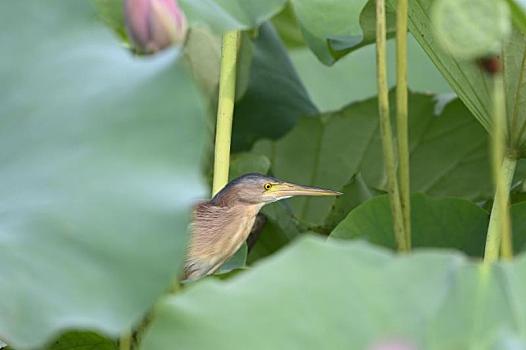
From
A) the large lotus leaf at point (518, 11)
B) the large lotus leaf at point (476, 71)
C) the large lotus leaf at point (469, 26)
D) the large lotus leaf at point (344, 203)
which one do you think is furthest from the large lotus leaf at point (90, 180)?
the large lotus leaf at point (344, 203)

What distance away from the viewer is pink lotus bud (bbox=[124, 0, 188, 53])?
1240 millimetres

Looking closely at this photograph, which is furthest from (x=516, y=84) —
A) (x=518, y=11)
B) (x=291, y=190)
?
(x=291, y=190)

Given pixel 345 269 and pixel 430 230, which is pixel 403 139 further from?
pixel 345 269

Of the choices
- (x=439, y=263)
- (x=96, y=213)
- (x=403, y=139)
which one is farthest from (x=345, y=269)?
(x=403, y=139)

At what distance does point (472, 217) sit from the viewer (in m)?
1.89

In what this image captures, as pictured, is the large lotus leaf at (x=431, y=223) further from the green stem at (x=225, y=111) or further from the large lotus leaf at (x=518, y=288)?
the large lotus leaf at (x=518, y=288)

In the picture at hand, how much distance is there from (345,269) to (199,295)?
13 centimetres

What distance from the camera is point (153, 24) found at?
1.24 meters

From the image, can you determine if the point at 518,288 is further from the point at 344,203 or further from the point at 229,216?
the point at 229,216

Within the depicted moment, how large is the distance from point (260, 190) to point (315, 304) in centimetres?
151

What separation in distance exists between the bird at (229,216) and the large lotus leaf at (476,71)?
620 millimetres

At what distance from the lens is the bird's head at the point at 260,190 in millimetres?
2535

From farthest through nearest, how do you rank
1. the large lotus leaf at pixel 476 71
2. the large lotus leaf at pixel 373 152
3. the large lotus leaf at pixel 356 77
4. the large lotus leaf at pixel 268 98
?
the large lotus leaf at pixel 356 77 → the large lotus leaf at pixel 268 98 → the large lotus leaf at pixel 373 152 → the large lotus leaf at pixel 476 71

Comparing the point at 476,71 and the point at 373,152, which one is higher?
the point at 476,71
